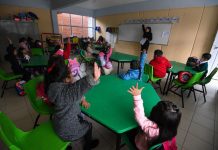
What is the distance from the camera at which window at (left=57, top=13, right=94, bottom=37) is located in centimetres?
815

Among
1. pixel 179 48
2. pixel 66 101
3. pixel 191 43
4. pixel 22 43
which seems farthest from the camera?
pixel 179 48

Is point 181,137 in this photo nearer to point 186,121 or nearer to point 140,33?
point 186,121

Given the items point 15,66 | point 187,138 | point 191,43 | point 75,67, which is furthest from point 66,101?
point 191,43

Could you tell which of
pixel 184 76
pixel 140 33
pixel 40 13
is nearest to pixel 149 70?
pixel 184 76

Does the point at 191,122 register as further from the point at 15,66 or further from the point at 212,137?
the point at 15,66

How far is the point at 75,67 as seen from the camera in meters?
1.79

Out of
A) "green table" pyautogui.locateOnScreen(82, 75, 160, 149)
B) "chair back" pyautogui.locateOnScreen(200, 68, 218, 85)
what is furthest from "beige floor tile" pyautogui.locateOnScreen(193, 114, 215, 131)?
"green table" pyautogui.locateOnScreen(82, 75, 160, 149)

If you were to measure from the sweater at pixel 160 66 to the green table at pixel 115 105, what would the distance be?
131 centimetres

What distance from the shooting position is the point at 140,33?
637cm

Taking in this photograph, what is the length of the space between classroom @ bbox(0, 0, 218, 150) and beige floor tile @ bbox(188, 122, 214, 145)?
16mm

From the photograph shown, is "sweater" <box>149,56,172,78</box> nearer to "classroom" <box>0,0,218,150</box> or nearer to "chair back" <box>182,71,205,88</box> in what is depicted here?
"classroom" <box>0,0,218,150</box>

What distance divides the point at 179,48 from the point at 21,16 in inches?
281

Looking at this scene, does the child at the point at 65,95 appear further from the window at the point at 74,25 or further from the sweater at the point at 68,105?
the window at the point at 74,25

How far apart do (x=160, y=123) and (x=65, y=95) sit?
0.72 meters
